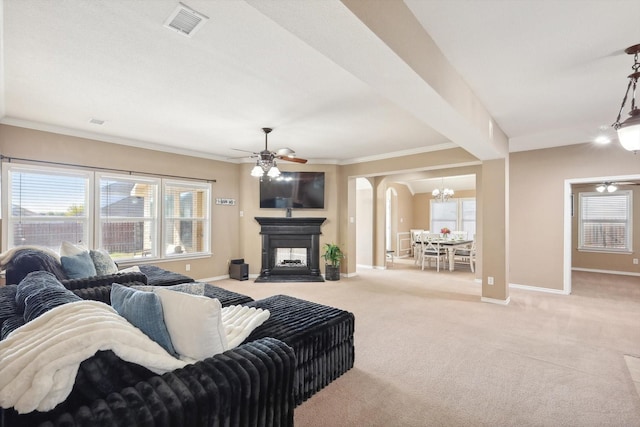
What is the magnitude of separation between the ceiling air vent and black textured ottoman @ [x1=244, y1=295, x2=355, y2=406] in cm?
202

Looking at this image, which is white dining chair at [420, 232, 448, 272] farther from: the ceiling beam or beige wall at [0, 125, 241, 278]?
the ceiling beam

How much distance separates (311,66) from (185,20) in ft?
3.31

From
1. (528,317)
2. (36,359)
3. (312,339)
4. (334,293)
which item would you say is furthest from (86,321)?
(528,317)

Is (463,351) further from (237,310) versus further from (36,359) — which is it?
(36,359)

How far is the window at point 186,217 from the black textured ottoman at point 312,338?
3.67 metres

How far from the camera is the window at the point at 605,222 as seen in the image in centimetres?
709

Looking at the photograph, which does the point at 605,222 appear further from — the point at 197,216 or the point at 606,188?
the point at 197,216

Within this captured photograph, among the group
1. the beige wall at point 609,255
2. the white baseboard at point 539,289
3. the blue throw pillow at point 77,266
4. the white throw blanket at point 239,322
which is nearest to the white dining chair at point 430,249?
the white baseboard at point 539,289

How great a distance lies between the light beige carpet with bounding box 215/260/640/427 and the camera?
6.73ft

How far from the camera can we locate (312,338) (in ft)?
7.41

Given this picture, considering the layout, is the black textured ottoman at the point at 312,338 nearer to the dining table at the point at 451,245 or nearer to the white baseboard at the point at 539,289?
the white baseboard at the point at 539,289

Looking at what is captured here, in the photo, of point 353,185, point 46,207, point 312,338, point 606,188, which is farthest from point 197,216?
point 606,188

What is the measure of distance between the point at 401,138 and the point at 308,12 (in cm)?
376

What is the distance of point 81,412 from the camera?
102 cm
